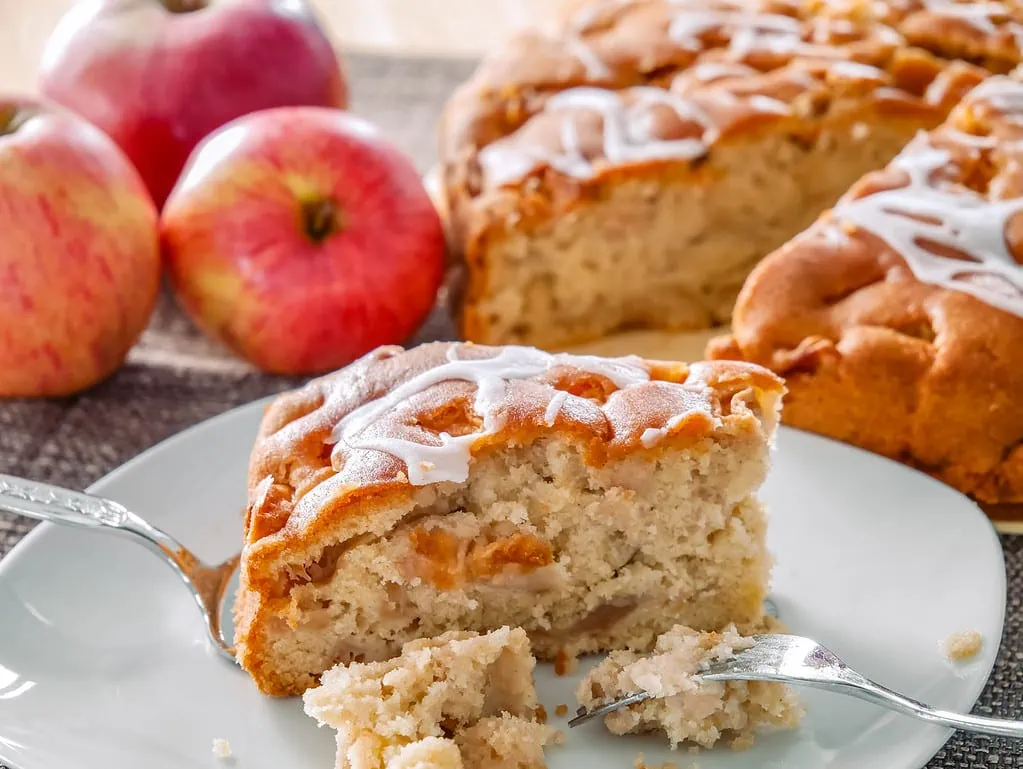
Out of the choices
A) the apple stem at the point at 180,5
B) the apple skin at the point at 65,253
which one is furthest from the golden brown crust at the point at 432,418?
the apple stem at the point at 180,5

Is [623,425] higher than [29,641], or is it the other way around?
[623,425]

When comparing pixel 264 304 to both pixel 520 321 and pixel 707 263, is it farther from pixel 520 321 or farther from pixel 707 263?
pixel 707 263

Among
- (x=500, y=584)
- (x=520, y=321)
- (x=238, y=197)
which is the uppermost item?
(x=238, y=197)

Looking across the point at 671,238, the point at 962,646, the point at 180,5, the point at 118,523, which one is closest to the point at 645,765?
the point at 962,646

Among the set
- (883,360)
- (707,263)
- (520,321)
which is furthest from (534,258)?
(883,360)

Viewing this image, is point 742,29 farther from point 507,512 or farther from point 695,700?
point 695,700

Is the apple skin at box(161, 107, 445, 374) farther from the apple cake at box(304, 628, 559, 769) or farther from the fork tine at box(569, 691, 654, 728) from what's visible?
the fork tine at box(569, 691, 654, 728)

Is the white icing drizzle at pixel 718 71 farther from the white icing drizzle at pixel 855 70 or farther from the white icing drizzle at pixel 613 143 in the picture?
the white icing drizzle at pixel 855 70
